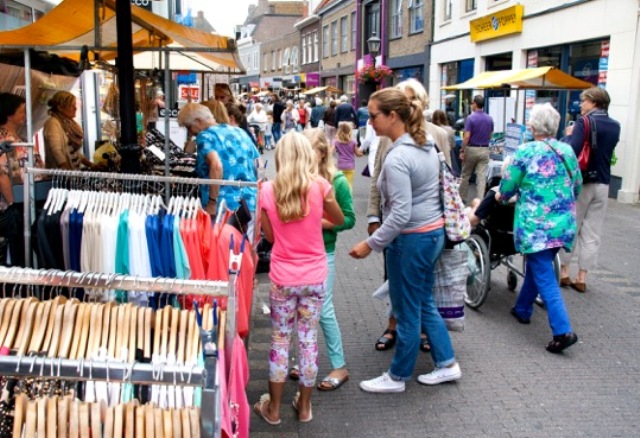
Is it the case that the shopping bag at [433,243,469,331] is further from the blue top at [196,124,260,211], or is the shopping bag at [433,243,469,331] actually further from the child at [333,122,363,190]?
the child at [333,122,363,190]

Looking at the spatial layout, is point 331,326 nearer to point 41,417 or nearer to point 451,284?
point 451,284

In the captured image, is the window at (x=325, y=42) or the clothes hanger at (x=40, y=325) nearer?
the clothes hanger at (x=40, y=325)

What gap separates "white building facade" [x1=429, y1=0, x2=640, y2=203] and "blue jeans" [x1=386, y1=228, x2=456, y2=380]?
861 centimetres

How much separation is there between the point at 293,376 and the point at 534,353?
182 centimetres

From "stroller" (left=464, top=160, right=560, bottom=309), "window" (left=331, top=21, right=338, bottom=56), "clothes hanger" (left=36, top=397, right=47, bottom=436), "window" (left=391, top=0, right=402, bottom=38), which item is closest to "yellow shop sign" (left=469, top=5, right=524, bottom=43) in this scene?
"window" (left=391, top=0, right=402, bottom=38)

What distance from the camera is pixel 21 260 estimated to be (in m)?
3.76

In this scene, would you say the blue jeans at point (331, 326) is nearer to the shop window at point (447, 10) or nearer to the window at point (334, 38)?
the shop window at point (447, 10)

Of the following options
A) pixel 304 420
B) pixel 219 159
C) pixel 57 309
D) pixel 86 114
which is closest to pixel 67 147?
pixel 219 159

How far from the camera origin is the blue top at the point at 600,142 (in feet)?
20.4

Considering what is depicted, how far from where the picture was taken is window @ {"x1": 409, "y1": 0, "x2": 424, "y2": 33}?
78.4 feet

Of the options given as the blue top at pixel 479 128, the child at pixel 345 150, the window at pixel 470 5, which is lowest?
the child at pixel 345 150

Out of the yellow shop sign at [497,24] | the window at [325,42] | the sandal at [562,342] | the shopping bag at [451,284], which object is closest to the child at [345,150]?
the sandal at [562,342]

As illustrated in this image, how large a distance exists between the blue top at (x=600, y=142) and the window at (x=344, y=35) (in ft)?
99.6

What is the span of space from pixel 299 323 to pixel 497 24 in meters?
15.2
